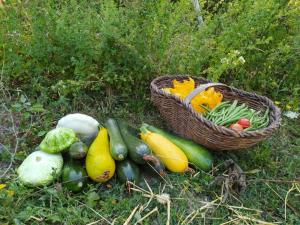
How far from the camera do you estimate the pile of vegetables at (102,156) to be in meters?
2.32

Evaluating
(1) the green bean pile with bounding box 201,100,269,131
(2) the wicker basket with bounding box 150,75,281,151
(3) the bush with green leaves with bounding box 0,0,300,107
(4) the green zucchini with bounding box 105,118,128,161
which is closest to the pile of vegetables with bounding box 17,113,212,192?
→ (4) the green zucchini with bounding box 105,118,128,161

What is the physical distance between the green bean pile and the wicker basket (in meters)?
0.07

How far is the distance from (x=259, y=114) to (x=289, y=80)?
3.62 ft

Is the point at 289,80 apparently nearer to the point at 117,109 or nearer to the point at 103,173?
the point at 117,109

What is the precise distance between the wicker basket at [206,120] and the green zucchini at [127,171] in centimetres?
49

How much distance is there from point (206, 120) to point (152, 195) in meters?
0.58

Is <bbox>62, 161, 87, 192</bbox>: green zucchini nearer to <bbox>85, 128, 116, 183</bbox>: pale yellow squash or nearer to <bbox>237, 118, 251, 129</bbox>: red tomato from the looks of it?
<bbox>85, 128, 116, 183</bbox>: pale yellow squash

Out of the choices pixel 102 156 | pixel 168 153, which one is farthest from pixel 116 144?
pixel 168 153

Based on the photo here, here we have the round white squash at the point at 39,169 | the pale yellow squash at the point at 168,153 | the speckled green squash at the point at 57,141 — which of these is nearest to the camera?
the round white squash at the point at 39,169

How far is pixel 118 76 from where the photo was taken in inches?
124

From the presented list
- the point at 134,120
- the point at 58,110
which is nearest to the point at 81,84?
the point at 58,110

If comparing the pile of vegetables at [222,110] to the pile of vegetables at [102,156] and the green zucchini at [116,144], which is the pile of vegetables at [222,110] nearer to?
the pile of vegetables at [102,156]

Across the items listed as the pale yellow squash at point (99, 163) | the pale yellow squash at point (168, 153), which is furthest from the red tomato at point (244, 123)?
the pale yellow squash at point (99, 163)

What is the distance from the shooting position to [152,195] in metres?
2.27
